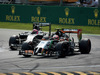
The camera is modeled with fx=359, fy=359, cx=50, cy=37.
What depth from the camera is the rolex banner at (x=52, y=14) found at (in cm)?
3772

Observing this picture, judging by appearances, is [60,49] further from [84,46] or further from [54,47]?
[84,46]

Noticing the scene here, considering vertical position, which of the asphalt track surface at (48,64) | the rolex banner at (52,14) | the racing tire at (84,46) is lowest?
the asphalt track surface at (48,64)

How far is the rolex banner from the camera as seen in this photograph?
124 ft

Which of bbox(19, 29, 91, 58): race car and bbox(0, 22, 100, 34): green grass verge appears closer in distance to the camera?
bbox(19, 29, 91, 58): race car

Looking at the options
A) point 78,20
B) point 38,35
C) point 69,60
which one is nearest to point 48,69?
point 69,60

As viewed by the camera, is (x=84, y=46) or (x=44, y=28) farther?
(x=44, y=28)

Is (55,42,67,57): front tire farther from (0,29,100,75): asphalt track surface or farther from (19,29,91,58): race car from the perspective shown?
(0,29,100,75): asphalt track surface

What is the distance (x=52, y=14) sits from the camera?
3919cm

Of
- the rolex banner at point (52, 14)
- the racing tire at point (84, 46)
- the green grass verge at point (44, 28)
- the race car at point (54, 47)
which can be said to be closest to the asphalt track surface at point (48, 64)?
the race car at point (54, 47)

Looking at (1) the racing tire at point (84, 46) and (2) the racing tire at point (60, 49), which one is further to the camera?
(1) the racing tire at point (84, 46)

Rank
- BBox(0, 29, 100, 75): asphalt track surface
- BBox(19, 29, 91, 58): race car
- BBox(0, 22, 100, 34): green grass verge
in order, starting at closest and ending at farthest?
BBox(0, 29, 100, 75): asphalt track surface → BBox(19, 29, 91, 58): race car → BBox(0, 22, 100, 34): green grass verge

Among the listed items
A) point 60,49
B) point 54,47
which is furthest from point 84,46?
point 60,49

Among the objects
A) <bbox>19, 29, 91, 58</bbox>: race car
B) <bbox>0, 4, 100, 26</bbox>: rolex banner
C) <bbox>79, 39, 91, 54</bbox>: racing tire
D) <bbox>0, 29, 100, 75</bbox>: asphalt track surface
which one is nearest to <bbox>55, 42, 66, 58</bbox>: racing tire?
<bbox>19, 29, 91, 58</bbox>: race car

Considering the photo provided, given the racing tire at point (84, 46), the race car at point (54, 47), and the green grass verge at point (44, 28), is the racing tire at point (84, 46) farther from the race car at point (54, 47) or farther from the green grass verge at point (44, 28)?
the green grass verge at point (44, 28)
